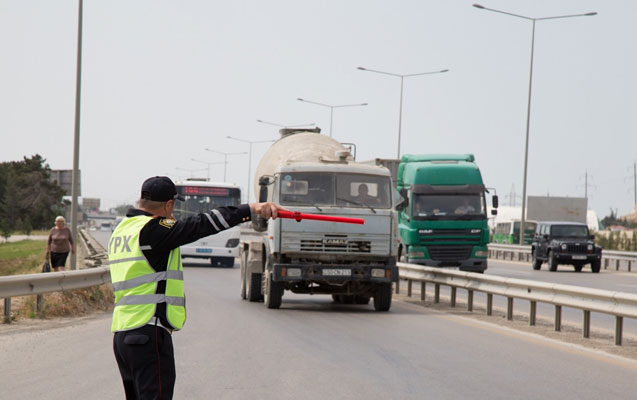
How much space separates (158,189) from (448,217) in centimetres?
2364

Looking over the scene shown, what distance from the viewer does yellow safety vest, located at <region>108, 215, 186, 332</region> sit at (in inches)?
192

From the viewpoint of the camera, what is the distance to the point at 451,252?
28344 millimetres

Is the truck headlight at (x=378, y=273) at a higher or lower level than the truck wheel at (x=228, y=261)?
higher

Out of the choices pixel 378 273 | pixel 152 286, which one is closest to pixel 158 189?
pixel 152 286

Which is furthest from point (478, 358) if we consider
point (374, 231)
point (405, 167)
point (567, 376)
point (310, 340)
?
point (405, 167)

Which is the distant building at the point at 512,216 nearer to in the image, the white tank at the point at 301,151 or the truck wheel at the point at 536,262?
the truck wheel at the point at 536,262

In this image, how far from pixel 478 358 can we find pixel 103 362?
414 cm

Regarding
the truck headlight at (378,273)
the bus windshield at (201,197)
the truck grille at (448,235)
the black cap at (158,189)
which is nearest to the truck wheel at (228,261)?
the bus windshield at (201,197)

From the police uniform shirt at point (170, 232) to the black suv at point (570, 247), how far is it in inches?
1332

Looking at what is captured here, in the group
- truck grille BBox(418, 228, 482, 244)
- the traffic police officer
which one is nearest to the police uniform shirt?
the traffic police officer

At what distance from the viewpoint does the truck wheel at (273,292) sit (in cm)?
1794

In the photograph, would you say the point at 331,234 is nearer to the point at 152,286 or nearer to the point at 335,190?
the point at 335,190

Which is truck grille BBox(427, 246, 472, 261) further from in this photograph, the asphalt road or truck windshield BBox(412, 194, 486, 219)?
the asphalt road

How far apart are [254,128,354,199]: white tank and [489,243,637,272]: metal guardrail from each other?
23.2 meters
